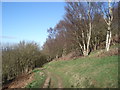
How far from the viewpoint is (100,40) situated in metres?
30.7

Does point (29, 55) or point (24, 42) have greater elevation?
point (24, 42)

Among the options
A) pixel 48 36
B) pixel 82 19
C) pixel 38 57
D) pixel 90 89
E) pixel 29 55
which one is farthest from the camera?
pixel 48 36

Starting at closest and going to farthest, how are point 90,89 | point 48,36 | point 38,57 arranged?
1. point 90,89
2. point 38,57
3. point 48,36

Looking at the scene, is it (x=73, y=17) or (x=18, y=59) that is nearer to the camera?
(x=73, y=17)

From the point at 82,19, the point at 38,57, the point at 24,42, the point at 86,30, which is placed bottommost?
the point at 38,57

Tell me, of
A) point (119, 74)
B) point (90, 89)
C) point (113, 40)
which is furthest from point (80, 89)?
point (113, 40)

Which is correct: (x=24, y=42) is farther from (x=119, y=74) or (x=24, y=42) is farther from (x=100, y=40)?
(x=119, y=74)

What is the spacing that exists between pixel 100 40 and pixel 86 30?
7185 mm

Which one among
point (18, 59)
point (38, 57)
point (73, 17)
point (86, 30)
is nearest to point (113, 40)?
point (86, 30)

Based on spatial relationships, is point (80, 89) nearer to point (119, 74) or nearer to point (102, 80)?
point (102, 80)

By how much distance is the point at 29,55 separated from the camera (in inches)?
1294

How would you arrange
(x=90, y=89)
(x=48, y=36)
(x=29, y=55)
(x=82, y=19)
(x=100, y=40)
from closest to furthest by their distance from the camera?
1. (x=90, y=89)
2. (x=82, y=19)
3. (x=100, y=40)
4. (x=29, y=55)
5. (x=48, y=36)

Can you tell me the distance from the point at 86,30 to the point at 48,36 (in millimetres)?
22070

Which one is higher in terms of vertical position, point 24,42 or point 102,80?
point 24,42
